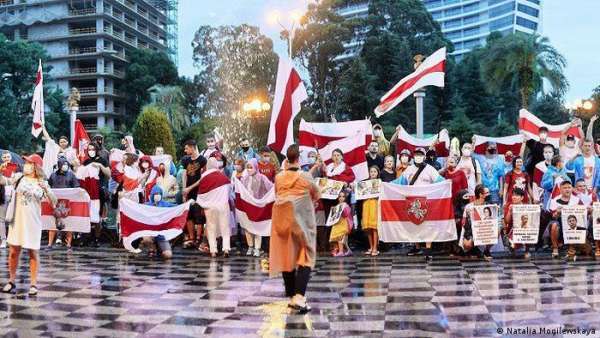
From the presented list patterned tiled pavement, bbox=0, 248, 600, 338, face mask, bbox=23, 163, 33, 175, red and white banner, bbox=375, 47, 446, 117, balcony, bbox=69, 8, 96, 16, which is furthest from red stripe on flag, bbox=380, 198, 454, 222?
balcony, bbox=69, 8, 96, 16

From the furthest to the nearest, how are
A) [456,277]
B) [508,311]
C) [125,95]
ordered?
[125,95] < [456,277] < [508,311]

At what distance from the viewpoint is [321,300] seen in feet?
25.1

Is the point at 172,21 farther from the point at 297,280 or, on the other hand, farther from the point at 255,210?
the point at 297,280

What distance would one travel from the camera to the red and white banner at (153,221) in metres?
12.3

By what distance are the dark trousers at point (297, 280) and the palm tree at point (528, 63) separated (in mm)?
32200

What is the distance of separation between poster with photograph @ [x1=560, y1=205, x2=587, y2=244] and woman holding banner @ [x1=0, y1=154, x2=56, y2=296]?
25.8 ft

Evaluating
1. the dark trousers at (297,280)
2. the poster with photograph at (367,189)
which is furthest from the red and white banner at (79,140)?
the dark trousers at (297,280)

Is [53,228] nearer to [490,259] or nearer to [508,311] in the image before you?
[490,259]

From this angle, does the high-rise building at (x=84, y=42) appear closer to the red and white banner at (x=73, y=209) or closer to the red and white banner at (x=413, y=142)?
the red and white banner at (x=73, y=209)

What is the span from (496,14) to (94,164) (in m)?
121

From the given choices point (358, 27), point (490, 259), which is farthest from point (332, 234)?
point (358, 27)

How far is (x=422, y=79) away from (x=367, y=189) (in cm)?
362

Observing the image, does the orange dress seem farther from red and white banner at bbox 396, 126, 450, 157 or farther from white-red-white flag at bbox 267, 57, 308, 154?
red and white banner at bbox 396, 126, 450, 157

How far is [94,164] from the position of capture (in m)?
14.3
